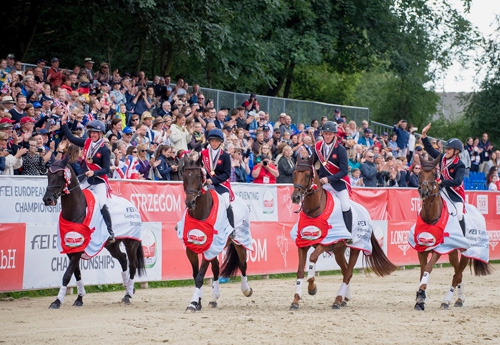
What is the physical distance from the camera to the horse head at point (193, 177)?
1262cm

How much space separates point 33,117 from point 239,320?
8132mm

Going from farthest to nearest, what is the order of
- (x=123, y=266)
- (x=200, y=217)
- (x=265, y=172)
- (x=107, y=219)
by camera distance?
(x=265, y=172)
(x=123, y=266)
(x=107, y=219)
(x=200, y=217)

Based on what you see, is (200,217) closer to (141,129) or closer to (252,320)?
(252,320)

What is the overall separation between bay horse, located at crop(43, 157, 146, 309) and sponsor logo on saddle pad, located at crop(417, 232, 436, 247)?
4988 mm

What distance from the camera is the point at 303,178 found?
13352 mm

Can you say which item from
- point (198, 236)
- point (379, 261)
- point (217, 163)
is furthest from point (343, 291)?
point (217, 163)

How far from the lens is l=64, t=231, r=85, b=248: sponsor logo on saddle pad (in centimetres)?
1338

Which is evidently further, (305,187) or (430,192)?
(430,192)

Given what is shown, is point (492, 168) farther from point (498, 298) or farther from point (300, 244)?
point (300, 244)

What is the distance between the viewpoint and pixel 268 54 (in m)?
31.9

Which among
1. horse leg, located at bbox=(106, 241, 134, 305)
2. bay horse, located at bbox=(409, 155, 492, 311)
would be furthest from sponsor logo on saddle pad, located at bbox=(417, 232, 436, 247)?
horse leg, located at bbox=(106, 241, 134, 305)

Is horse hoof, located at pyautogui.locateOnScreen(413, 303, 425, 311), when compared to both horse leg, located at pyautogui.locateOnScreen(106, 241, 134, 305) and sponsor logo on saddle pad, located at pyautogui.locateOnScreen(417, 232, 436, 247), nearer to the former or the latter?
sponsor logo on saddle pad, located at pyautogui.locateOnScreen(417, 232, 436, 247)

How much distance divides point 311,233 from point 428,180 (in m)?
2.17

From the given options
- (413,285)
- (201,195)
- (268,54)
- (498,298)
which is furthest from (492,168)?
(201,195)
